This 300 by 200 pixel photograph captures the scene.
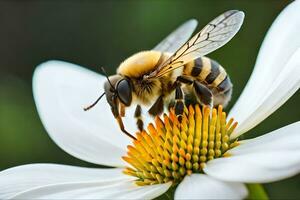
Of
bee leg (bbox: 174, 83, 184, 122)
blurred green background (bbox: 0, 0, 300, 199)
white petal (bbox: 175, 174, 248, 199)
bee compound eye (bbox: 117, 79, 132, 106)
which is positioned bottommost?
blurred green background (bbox: 0, 0, 300, 199)

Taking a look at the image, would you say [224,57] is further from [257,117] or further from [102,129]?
[257,117]

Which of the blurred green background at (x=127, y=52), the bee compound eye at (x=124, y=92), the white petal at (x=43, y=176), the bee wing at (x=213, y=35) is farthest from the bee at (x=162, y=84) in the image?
the blurred green background at (x=127, y=52)

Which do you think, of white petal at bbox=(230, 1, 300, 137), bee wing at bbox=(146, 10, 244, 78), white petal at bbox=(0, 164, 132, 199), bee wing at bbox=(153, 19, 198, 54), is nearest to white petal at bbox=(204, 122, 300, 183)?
white petal at bbox=(230, 1, 300, 137)

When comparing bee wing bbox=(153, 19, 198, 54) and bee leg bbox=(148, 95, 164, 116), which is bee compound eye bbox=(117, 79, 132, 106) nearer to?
bee leg bbox=(148, 95, 164, 116)

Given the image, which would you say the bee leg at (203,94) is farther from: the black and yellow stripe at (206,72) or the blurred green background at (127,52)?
the blurred green background at (127,52)

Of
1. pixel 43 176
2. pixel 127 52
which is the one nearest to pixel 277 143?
pixel 43 176

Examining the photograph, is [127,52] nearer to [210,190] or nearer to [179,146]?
[179,146]
